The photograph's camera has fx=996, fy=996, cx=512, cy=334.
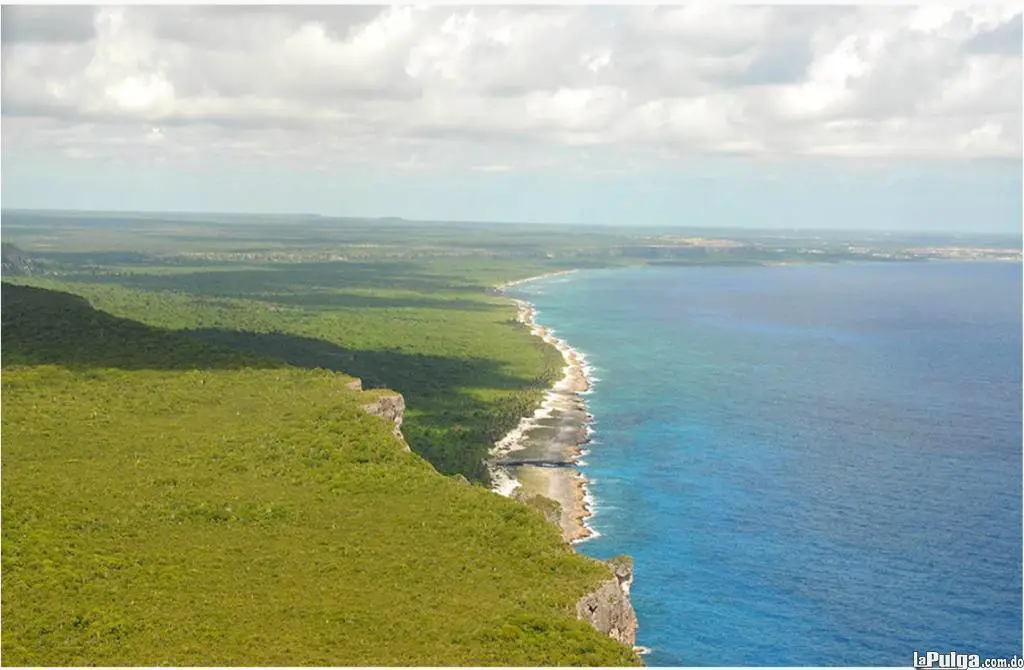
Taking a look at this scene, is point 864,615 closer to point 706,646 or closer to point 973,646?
point 973,646

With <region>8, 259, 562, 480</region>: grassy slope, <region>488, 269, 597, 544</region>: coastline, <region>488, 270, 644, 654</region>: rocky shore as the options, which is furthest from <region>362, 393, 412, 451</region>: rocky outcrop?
<region>8, 259, 562, 480</region>: grassy slope

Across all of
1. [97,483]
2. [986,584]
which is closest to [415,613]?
[97,483]

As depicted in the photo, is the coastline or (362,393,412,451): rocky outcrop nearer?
(362,393,412,451): rocky outcrop

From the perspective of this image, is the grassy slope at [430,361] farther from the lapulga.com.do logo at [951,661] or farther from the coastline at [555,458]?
the lapulga.com.do logo at [951,661]

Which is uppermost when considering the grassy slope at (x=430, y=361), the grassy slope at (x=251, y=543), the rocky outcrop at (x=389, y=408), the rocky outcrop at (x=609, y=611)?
the rocky outcrop at (x=389, y=408)

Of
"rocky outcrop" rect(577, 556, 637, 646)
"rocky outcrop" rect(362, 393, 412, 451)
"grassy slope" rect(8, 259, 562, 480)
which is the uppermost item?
"rocky outcrop" rect(362, 393, 412, 451)

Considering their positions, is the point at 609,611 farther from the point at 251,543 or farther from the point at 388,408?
the point at 388,408

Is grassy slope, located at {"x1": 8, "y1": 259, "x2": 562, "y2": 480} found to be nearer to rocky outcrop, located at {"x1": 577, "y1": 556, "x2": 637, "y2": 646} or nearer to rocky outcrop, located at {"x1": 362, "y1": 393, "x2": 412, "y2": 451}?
rocky outcrop, located at {"x1": 362, "y1": 393, "x2": 412, "y2": 451}

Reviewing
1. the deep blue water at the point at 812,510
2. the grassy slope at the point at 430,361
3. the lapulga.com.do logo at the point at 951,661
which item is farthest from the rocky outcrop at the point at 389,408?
the lapulga.com.do logo at the point at 951,661
